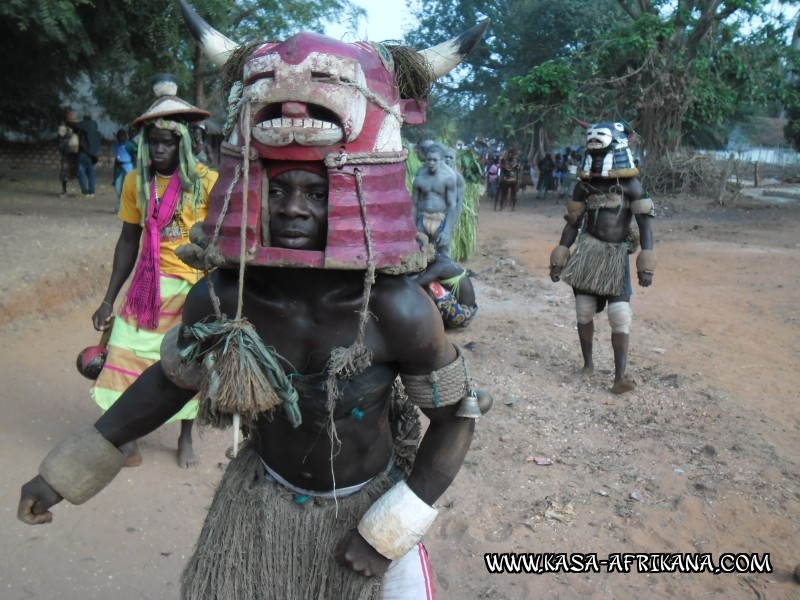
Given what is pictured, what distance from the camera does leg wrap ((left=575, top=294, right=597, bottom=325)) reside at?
19.1 feet

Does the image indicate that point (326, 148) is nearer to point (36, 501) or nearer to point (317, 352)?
point (317, 352)

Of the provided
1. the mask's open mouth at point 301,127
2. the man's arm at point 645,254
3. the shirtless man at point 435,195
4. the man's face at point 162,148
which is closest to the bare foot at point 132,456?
the man's face at point 162,148

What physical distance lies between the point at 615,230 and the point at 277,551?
14.5 ft

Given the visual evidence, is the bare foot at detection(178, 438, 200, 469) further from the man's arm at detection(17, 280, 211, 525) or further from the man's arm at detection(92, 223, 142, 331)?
the man's arm at detection(17, 280, 211, 525)

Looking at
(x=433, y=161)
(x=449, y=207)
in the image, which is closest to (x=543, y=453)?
(x=449, y=207)

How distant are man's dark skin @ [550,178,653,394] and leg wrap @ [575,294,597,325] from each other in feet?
0.18

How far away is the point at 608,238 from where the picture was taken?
18.6ft

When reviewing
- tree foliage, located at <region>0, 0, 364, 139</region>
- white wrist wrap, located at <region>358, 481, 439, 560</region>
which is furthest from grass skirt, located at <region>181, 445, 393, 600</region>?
tree foliage, located at <region>0, 0, 364, 139</region>

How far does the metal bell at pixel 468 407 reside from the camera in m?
1.87

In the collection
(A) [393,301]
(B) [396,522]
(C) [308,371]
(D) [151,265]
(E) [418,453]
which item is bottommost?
(B) [396,522]

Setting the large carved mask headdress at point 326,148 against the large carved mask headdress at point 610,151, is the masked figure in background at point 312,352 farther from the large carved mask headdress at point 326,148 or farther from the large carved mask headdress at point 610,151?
the large carved mask headdress at point 610,151

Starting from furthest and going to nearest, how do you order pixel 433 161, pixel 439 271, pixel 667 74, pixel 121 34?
pixel 667 74
pixel 121 34
pixel 433 161
pixel 439 271

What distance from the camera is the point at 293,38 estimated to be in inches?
64.2

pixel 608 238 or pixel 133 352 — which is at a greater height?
pixel 608 238
